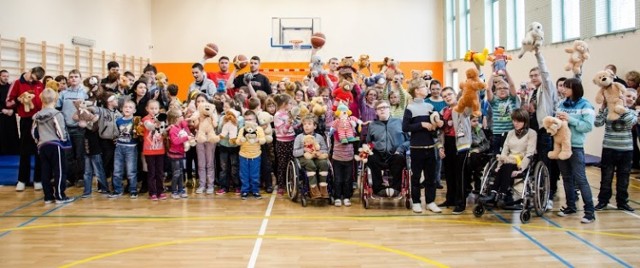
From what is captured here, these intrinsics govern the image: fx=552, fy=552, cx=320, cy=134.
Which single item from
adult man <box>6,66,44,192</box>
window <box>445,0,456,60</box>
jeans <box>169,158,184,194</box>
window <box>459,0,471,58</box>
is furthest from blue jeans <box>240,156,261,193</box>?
window <box>445,0,456,60</box>

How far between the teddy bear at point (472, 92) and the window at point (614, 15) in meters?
4.47

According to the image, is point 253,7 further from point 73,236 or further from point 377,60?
point 73,236

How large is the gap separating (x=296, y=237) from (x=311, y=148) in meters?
1.47

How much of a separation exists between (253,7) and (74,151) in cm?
1225

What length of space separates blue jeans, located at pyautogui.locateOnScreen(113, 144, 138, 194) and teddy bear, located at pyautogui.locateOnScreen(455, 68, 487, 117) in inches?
147

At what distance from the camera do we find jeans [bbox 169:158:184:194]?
6.44 metres

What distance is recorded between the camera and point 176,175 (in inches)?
255

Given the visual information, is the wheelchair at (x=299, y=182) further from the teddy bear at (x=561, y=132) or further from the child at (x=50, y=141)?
the child at (x=50, y=141)

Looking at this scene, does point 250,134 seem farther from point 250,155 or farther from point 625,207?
point 625,207

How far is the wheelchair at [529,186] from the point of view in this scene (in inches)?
202

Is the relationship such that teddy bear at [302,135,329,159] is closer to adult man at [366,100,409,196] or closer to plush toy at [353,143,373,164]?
plush toy at [353,143,373,164]

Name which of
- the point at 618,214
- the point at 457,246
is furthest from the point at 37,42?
the point at 618,214

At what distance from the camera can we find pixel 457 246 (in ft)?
14.4

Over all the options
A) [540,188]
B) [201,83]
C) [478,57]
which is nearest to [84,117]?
[201,83]
